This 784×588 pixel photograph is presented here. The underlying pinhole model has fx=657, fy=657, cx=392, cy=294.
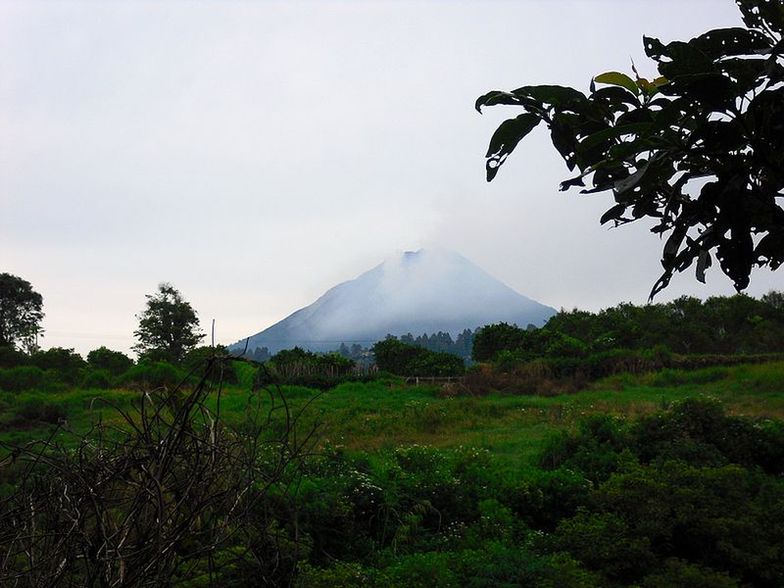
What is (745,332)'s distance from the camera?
3384 cm

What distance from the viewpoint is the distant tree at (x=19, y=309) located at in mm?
37938

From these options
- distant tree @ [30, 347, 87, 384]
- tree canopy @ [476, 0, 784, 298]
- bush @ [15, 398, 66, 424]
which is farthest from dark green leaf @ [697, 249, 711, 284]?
distant tree @ [30, 347, 87, 384]

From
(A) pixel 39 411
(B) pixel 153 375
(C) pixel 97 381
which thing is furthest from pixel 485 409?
(C) pixel 97 381

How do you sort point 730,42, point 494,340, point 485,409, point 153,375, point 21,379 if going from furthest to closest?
point 494,340, point 21,379, point 153,375, point 485,409, point 730,42

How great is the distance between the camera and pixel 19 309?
128 ft

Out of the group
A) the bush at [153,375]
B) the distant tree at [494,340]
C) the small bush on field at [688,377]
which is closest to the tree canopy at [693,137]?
the small bush on field at [688,377]

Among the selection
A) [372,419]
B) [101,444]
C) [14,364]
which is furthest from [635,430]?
[14,364]

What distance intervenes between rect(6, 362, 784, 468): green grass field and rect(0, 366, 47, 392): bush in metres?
3.16

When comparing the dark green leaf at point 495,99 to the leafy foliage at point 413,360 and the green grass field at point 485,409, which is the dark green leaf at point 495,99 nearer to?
the green grass field at point 485,409

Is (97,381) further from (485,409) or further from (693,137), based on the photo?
(693,137)

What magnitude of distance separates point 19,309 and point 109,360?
46.6 feet

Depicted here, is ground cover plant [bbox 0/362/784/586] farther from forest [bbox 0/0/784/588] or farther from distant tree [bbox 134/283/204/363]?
distant tree [bbox 134/283/204/363]

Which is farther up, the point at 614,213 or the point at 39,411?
the point at 614,213

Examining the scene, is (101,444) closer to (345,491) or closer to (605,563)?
(605,563)
